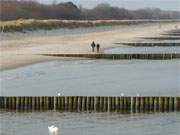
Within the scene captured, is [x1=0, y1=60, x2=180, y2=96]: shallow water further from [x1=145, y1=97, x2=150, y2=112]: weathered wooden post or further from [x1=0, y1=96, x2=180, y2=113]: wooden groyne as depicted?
[x1=145, y1=97, x2=150, y2=112]: weathered wooden post

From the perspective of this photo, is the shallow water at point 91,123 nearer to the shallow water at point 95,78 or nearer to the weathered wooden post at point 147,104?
the weathered wooden post at point 147,104

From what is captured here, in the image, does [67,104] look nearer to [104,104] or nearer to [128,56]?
[104,104]

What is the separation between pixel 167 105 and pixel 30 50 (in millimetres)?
44620

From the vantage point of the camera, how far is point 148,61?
6725 cm

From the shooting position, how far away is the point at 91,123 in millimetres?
30750

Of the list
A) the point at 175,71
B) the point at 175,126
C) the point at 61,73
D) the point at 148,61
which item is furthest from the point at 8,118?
the point at 148,61

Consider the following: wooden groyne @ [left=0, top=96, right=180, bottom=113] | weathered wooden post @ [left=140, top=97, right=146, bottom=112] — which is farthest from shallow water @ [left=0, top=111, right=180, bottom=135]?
weathered wooden post @ [left=140, top=97, right=146, bottom=112]

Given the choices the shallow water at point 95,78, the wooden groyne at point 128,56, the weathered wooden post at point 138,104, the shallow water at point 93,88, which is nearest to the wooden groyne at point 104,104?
the weathered wooden post at point 138,104

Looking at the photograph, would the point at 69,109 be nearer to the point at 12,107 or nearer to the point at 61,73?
the point at 12,107

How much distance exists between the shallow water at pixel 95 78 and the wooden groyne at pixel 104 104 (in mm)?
6450

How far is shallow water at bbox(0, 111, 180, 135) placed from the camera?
95.0ft

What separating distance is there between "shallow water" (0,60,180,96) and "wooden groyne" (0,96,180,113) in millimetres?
6450

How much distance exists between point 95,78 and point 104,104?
17.8 meters

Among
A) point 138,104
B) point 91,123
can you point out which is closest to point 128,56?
point 138,104
